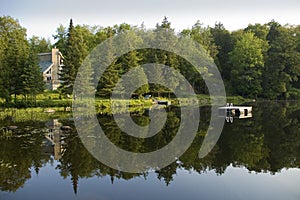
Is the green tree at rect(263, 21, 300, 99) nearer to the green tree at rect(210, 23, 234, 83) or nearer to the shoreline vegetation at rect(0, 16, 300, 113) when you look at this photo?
the shoreline vegetation at rect(0, 16, 300, 113)

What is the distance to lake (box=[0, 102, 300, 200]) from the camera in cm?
1083

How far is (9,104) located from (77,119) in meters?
10.4

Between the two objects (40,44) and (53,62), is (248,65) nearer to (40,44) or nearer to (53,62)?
(53,62)

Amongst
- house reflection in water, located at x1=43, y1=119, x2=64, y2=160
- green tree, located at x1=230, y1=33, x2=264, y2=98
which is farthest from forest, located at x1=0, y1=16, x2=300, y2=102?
house reflection in water, located at x1=43, y1=119, x2=64, y2=160

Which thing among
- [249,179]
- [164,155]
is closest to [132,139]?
[164,155]

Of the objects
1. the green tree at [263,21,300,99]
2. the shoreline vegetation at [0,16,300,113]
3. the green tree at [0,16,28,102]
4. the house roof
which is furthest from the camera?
the green tree at [263,21,300,99]

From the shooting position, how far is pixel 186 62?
176ft

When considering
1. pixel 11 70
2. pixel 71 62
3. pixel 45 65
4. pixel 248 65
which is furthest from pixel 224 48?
pixel 11 70

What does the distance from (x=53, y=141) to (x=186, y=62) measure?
3809cm

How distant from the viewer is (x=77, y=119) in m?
28.1

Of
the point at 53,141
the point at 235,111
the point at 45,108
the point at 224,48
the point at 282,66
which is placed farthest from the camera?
the point at 224,48

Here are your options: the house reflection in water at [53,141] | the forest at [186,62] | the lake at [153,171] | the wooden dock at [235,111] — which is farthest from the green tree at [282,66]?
the house reflection in water at [53,141]

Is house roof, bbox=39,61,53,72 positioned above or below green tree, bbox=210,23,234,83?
below

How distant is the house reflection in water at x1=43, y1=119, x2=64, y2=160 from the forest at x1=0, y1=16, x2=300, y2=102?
39.7ft
